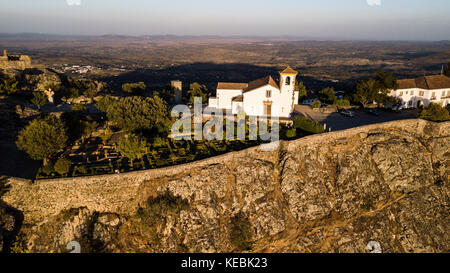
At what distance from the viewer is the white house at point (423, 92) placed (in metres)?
44.9

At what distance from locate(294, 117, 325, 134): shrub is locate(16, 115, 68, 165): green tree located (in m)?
26.3

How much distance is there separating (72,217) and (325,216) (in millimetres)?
23353

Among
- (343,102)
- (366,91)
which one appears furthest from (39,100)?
(366,91)

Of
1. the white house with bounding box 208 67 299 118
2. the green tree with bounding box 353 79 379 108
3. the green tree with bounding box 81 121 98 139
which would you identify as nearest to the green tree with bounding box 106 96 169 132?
the green tree with bounding box 81 121 98 139

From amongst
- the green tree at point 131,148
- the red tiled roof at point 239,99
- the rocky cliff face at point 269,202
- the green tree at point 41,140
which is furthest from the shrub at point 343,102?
the green tree at point 41,140

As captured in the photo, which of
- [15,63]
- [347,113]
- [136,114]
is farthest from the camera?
[15,63]

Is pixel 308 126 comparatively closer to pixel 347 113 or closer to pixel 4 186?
pixel 347 113

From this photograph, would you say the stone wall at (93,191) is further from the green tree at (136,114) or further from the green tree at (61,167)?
the green tree at (136,114)

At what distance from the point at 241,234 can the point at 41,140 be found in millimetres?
20278

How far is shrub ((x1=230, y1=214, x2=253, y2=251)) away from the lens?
25.1 meters

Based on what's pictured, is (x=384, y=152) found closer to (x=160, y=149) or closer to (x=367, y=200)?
(x=367, y=200)

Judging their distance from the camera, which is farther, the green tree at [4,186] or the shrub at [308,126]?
the shrub at [308,126]

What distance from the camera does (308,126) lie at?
3425cm

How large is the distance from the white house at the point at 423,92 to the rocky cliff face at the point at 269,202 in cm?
1438
